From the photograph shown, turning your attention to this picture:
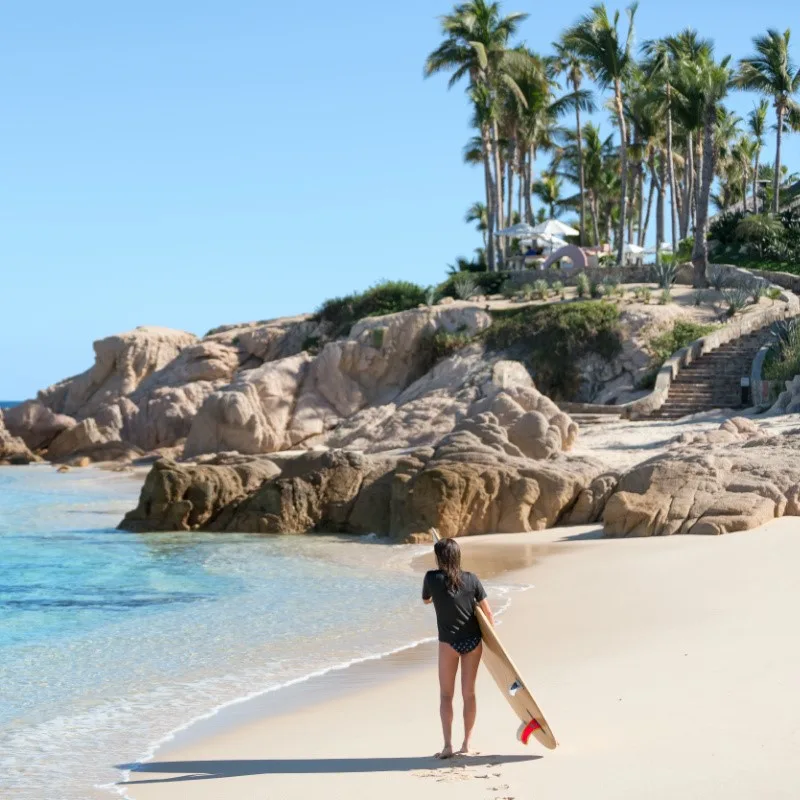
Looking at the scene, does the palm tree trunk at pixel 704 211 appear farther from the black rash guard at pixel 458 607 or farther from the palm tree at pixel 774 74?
the black rash guard at pixel 458 607

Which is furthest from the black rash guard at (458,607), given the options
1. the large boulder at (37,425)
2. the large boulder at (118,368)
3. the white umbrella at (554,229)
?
the large boulder at (118,368)

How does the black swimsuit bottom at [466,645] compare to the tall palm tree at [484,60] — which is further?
the tall palm tree at [484,60]

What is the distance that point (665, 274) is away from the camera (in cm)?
3366

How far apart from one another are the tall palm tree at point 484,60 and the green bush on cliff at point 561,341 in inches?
459

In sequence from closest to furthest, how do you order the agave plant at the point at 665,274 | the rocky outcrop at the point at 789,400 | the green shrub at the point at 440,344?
the rocky outcrop at the point at 789,400
the green shrub at the point at 440,344
the agave plant at the point at 665,274

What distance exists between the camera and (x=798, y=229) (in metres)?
43.4

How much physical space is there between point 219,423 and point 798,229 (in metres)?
23.6

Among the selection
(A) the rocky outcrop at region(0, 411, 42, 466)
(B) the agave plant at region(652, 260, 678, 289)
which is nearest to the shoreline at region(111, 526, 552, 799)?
(B) the agave plant at region(652, 260, 678, 289)

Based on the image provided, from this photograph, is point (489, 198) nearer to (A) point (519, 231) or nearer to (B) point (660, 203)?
(A) point (519, 231)

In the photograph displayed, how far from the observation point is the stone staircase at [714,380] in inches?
989

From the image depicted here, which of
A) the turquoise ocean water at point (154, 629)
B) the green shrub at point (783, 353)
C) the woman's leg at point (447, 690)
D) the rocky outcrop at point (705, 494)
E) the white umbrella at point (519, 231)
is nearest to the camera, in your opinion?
the woman's leg at point (447, 690)

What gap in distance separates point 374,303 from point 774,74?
19238mm

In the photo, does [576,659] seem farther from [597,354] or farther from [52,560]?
[597,354]

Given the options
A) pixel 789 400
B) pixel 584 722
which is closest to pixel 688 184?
pixel 789 400
